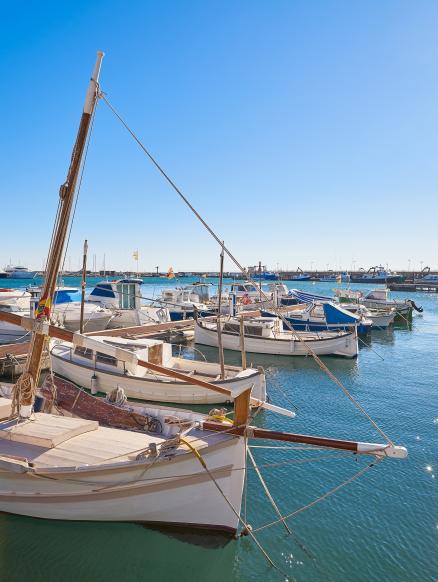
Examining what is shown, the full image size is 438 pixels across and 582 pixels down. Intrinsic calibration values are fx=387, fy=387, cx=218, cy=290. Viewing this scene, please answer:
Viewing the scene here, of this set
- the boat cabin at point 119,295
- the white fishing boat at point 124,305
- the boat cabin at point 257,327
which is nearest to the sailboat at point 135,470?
the boat cabin at point 257,327

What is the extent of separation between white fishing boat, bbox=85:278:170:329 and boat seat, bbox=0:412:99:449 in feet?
88.5

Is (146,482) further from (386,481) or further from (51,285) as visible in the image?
(386,481)

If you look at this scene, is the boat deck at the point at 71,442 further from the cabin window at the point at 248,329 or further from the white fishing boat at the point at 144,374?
the cabin window at the point at 248,329

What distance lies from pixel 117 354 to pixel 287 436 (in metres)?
3.73

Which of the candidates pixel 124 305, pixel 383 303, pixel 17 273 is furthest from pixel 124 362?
pixel 17 273

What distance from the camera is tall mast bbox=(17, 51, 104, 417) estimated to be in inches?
372

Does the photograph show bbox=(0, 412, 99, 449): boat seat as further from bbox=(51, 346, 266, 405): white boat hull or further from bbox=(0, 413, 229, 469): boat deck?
bbox=(51, 346, 266, 405): white boat hull

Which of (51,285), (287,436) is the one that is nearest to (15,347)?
(51,285)

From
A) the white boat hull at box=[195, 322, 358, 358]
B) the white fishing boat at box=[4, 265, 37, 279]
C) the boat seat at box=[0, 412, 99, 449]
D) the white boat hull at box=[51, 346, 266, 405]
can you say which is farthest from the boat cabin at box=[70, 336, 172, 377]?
the white fishing boat at box=[4, 265, 37, 279]

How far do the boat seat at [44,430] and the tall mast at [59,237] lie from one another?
399mm

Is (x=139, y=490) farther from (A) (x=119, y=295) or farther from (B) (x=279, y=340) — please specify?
(A) (x=119, y=295)

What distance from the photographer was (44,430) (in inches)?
360

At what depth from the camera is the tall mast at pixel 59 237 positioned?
945 centimetres

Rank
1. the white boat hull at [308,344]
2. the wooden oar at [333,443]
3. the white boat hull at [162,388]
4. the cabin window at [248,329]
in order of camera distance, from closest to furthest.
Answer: the wooden oar at [333,443], the white boat hull at [162,388], the white boat hull at [308,344], the cabin window at [248,329]
